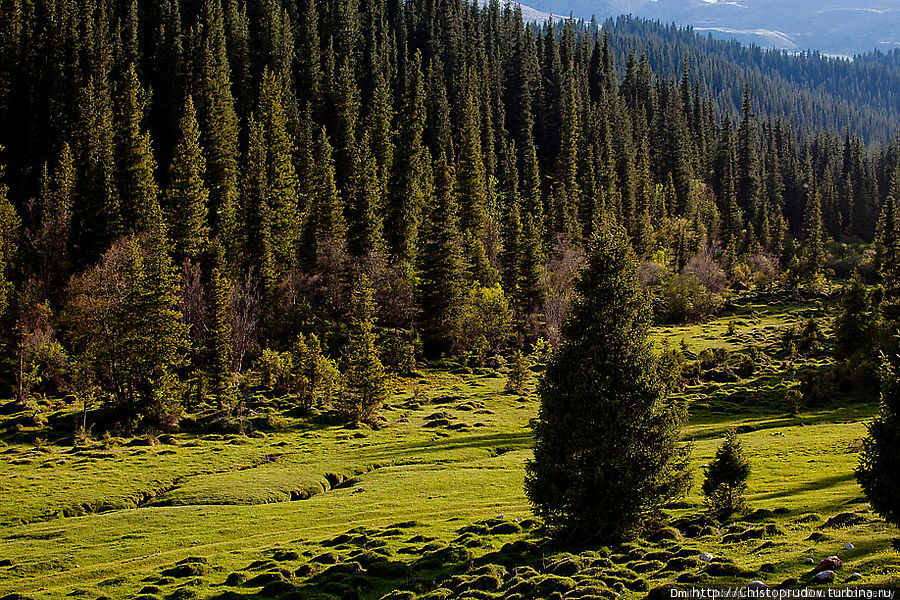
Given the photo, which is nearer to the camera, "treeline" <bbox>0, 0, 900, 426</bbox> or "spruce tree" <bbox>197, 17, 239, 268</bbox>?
"treeline" <bbox>0, 0, 900, 426</bbox>

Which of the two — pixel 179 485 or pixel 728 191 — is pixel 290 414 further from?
pixel 728 191

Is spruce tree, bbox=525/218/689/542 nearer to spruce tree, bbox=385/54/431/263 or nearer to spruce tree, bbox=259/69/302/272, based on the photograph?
spruce tree, bbox=259/69/302/272

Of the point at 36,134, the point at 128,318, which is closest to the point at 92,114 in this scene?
the point at 36,134

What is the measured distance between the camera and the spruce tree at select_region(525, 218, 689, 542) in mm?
24469

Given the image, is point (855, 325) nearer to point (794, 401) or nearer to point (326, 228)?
point (794, 401)

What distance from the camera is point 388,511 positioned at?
3388 cm

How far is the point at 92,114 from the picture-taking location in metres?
99.2

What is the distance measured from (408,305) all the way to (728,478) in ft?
222

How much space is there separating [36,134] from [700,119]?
531 feet

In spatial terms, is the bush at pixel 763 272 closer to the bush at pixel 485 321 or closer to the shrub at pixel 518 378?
the bush at pixel 485 321

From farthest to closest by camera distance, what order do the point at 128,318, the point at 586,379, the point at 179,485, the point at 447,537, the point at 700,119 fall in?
the point at 700,119 < the point at 128,318 < the point at 179,485 < the point at 447,537 < the point at 586,379

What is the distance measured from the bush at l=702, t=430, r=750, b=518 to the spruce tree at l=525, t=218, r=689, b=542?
1.56 metres

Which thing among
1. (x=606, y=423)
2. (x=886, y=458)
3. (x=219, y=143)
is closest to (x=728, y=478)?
(x=606, y=423)

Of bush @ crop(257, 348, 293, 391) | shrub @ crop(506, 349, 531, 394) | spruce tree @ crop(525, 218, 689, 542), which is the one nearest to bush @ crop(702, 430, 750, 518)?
spruce tree @ crop(525, 218, 689, 542)
